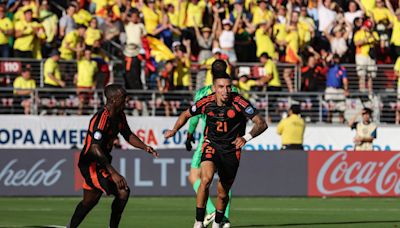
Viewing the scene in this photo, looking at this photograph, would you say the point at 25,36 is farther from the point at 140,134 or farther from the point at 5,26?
the point at 140,134

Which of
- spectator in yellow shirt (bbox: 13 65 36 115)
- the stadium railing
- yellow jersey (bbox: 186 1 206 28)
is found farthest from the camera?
yellow jersey (bbox: 186 1 206 28)

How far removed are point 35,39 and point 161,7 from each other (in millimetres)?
3511

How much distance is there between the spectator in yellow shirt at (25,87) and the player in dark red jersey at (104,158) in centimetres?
1388

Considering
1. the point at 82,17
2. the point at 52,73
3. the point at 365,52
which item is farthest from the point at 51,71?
the point at 365,52

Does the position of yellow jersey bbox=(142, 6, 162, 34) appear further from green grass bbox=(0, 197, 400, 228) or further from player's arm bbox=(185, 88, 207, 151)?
player's arm bbox=(185, 88, 207, 151)

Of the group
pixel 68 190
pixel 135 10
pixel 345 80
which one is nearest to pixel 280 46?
pixel 345 80

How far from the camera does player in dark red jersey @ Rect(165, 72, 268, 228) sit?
14.1 m

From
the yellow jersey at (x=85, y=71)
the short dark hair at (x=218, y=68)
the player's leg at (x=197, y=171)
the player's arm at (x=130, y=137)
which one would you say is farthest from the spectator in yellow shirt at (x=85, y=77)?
the player's arm at (x=130, y=137)

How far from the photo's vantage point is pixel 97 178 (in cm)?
1243

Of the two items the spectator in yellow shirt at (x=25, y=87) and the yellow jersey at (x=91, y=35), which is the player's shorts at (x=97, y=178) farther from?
the yellow jersey at (x=91, y=35)

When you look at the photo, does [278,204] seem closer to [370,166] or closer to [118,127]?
[370,166]

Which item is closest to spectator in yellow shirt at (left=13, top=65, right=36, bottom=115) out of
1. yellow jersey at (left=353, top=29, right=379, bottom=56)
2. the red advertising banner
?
the red advertising banner

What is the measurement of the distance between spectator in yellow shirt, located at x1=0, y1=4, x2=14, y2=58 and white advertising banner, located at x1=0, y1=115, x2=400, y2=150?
1585 millimetres

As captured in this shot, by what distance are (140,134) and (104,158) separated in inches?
593
